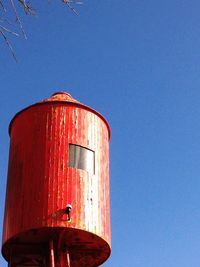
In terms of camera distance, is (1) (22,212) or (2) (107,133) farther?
(2) (107,133)

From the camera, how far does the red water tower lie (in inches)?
628

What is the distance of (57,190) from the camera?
16.2 meters

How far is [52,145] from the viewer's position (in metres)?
17.0

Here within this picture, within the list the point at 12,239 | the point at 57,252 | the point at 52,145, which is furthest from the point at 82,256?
the point at 52,145

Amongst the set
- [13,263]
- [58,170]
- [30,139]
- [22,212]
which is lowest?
[13,263]

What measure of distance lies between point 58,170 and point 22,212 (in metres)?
1.63

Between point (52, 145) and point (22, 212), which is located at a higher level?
point (52, 145)

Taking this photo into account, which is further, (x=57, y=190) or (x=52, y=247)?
(x=57, y=190)

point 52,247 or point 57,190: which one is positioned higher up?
point 57,190

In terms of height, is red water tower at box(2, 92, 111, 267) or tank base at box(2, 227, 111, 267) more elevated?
red water tower at box(2, 92, 111, 267)

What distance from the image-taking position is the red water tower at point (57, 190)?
1596 cm

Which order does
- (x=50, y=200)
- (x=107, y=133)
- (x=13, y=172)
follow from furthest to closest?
(x=107, y=133), (x=13, y=172), (x=50, y=200)

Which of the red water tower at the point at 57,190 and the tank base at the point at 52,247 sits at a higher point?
the red water tower at the point at 57,190

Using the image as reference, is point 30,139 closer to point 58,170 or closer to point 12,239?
point 58,170
